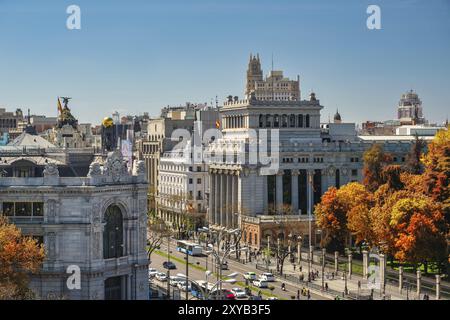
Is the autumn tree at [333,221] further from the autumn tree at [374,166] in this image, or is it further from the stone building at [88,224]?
the stone building at [88,224]

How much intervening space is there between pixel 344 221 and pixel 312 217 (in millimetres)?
11051

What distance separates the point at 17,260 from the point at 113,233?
10.0m

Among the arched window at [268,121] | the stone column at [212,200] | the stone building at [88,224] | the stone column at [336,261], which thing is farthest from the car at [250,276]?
the arched window at [268,121]

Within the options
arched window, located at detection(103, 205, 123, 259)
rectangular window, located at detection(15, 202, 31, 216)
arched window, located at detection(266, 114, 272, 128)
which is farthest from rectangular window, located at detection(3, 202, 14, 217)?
arched window, located at detection(266, 114, 272, 128)

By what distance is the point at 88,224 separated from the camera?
211ft

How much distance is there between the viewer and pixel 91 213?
64.8 m

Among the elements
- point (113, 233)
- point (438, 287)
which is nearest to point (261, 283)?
point (438, 287)

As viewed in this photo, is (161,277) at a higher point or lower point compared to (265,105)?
lower

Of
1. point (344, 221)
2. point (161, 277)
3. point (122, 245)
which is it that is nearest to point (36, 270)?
point (122, 245)

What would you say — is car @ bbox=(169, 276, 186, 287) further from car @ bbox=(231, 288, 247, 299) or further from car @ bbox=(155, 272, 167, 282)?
car @ bbox=(231, 288, 247, 299)

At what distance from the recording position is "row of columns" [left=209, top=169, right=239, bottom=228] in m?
119

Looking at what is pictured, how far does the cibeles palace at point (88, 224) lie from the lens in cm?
6431

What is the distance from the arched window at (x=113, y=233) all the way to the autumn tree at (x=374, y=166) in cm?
4037
